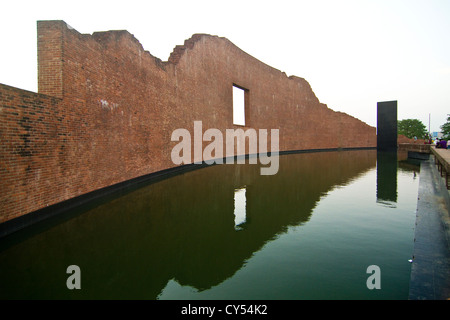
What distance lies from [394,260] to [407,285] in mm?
565

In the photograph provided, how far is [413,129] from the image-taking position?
Answer: 221 ft

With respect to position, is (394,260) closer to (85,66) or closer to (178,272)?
(178,272)

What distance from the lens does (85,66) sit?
666 centimetres

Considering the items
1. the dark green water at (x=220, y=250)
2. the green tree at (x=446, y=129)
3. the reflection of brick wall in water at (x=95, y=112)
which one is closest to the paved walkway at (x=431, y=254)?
the dark green water at (x=220, y=250)

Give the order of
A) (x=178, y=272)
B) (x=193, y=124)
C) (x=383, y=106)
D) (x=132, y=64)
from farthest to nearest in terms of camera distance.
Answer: (x=383, y=106)
(x=193, y=124)
(x=132, y=64)
(x=178, y=272)

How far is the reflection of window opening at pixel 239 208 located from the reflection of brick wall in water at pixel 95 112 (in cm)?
350

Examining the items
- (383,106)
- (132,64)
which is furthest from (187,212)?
(383,106)

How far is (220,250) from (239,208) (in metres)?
2.23

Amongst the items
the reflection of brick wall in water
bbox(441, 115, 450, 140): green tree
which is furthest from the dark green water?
bbox(441, 115, 450, 140): green tree

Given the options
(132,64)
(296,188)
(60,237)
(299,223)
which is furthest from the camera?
(132,64)

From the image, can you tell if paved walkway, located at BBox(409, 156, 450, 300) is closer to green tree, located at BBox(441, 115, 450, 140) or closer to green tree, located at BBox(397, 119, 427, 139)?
green tree, located at BBox(441, 115, 450, 140)

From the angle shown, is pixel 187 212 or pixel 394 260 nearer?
pixel 394 260

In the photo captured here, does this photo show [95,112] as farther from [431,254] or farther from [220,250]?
[431,254]
